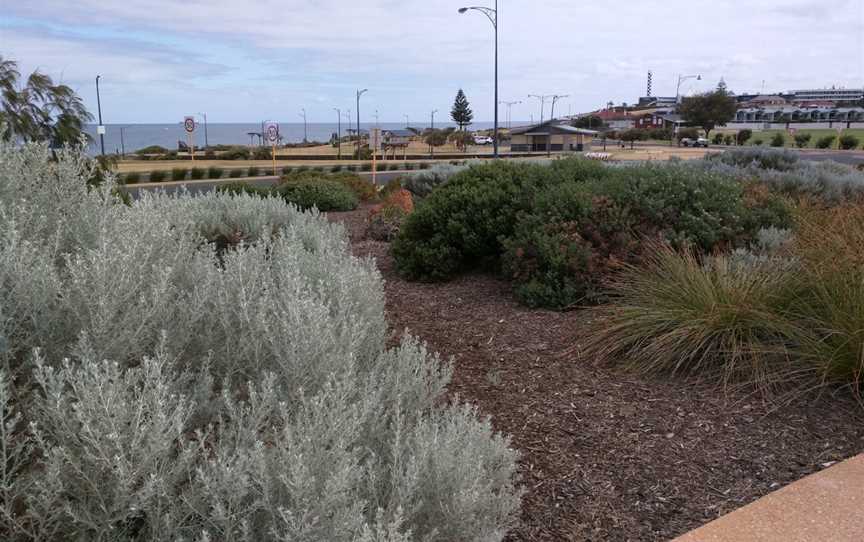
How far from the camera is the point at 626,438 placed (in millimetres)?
3998

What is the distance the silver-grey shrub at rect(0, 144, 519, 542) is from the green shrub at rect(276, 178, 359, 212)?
34.4ft

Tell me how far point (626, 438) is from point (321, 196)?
1145cm

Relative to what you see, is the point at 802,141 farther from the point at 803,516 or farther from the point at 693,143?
the point at 803,516

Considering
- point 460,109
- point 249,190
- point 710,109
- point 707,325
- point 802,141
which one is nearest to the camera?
point 707,325

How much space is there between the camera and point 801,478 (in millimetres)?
3627

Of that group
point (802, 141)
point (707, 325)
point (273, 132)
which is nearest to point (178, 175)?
point (273, 132)

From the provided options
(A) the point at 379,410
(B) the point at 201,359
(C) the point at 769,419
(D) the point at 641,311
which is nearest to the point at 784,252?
(D) the point at 641,311

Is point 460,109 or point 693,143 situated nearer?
point 693,143

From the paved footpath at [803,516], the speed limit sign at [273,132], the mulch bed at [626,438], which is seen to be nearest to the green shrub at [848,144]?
the speed limit sign at [273,132]

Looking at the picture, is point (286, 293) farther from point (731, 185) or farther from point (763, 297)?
point (731, 185)

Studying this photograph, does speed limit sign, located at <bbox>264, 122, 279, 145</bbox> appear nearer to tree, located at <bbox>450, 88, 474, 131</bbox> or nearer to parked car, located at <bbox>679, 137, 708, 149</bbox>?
parked car, located at <bbox>679, 137, 708, 149</bbox>

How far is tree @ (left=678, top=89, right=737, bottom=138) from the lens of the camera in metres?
80.6

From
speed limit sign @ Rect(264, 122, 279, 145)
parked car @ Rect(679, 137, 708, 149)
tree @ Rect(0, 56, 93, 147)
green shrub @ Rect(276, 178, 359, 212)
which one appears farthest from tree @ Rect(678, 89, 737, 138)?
tree @ Rect(0, 56, 93, 147)

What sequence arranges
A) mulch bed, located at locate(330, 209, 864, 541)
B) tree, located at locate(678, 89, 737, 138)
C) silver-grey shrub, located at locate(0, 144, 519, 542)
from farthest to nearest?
tree, located at locate(678, 89, 737, 138)
mulch bed, located at locate(330, 209, 864, 541)
silver-grey shrub, located at locate(0, 144, 519, 542)
